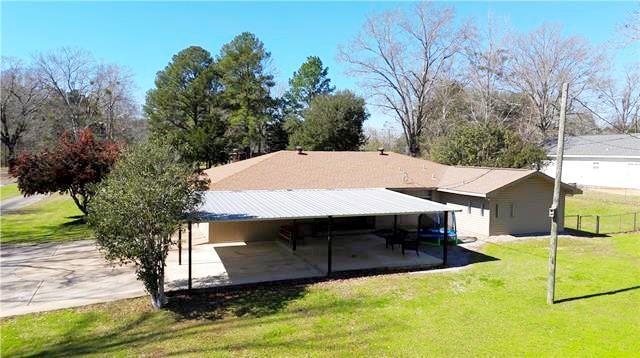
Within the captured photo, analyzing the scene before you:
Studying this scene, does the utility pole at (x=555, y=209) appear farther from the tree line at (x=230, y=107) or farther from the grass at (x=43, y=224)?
the tree line at (x=230, y=107)

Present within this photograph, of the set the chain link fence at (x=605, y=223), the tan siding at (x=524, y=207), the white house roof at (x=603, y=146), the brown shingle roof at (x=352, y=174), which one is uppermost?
the white house roof at (x=603, y=146)

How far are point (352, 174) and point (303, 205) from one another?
315 inches

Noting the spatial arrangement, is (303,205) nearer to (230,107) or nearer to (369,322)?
(369,322)

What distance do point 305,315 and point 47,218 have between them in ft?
75.4

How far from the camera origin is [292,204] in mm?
16250

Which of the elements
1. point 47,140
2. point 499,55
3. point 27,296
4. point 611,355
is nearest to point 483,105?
point 499,55

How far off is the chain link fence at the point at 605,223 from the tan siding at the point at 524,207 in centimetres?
348

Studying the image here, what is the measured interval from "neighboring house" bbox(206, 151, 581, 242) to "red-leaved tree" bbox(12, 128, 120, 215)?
245 inches

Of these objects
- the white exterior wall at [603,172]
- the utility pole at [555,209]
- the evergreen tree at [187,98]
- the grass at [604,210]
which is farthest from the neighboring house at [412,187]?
the evergreen tree at [187,98]

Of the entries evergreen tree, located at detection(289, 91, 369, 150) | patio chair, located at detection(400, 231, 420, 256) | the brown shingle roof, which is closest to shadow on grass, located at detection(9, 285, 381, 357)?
patio chair, located at detection(400, 231, 420, 256)

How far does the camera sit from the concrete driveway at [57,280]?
39.5ft

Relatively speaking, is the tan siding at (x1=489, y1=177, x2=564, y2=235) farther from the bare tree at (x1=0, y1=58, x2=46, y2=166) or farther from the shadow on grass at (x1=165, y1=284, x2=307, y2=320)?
the bare tree at (x1=0, y1=58, x2=46, y2=166)

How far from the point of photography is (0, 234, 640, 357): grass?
927 cm

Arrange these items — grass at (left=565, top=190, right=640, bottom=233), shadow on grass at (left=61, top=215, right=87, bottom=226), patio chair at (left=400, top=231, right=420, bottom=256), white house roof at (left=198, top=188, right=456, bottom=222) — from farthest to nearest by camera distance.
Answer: grass at (left=565, top=190, right=640, bottom=233) → shadow on grass at (left=61, top=215, right=87, bottom=226) → patio chair at (left=400, top=231, right=420, bottom=256) → white house roof at (left=198, top=188, right=456, bottom=222)
